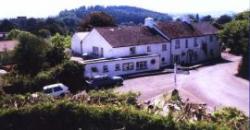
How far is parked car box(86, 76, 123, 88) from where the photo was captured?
28031 mm

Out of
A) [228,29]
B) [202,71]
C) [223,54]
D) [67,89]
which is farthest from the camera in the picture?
[223,54]

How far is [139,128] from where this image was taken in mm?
16938

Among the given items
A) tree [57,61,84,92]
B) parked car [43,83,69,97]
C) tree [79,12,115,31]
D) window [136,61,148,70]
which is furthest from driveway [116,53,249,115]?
tree [79,12,115,31]

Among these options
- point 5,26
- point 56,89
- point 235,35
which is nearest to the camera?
point 56,89

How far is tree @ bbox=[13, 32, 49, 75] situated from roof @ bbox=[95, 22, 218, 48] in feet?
20.1

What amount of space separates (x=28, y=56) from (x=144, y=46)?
9.52 meters

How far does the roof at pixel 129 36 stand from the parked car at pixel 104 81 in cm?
552

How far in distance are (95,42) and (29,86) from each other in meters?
10.6

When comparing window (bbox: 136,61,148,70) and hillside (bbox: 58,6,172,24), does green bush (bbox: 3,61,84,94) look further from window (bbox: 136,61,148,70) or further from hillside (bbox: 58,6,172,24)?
hillside (bbox: 58,6,172,24)

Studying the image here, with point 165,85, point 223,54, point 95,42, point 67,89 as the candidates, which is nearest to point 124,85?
point 165,85

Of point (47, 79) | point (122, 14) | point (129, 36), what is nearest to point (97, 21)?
point (129, 36)

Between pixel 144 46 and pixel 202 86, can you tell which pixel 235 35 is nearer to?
pixel 144 46

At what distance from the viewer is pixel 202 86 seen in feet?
94.2

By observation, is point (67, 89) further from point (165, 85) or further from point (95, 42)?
point (95, 42)
